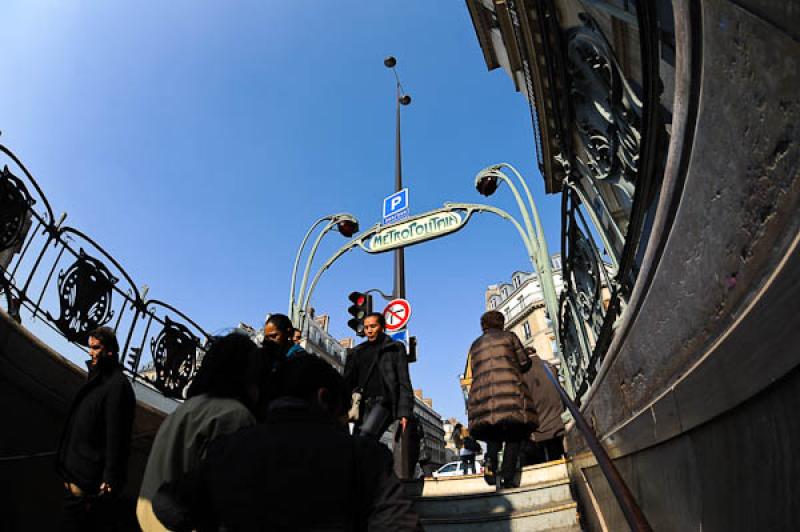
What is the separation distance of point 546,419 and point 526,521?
1.69 m

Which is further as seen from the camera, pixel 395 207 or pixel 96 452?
pixel 395 207

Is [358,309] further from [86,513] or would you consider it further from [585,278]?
[86,513]

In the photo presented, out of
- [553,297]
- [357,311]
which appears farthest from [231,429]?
[357,311]

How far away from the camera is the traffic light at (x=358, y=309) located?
8.53m

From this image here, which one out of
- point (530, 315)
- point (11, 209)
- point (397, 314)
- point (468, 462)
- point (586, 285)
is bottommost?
point (468, 462)

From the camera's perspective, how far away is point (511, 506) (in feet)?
12.7

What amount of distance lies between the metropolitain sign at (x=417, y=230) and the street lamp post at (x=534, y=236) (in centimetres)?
91

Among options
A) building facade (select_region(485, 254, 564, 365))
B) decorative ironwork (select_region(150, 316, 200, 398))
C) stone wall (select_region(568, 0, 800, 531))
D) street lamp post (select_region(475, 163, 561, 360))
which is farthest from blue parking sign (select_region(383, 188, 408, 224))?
building facade (select_region(485, 254, 564, 365))

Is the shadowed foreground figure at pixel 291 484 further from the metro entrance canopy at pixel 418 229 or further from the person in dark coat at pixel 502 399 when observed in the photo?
the metro entrance canopy at pixel 418 229

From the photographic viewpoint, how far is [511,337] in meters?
4.38

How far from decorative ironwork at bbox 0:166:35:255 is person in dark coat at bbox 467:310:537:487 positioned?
432cm

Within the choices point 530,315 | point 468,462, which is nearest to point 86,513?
point 468,462

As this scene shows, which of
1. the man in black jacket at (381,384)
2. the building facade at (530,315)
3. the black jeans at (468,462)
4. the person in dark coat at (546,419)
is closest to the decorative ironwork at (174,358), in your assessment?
the man in black jacket at (381,384)

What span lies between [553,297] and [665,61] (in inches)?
191
